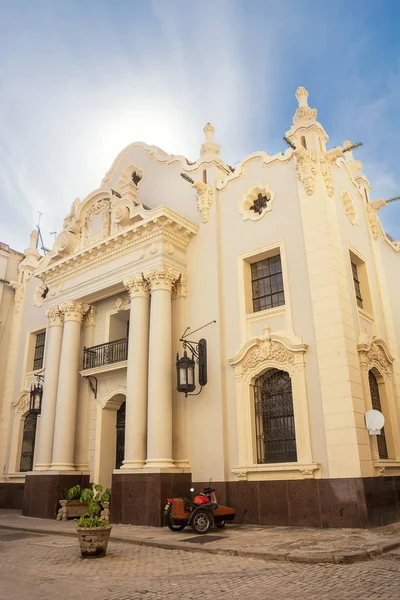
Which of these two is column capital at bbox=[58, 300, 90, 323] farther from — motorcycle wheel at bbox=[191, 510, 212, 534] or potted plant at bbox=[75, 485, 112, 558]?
potted plant at bbox=[75, 485, 112, 558]

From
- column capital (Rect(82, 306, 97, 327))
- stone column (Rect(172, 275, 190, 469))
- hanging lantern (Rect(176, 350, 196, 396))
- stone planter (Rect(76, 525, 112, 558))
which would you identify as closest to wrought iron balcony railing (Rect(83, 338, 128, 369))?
column capital (Rect(82, 306, 97, 327))

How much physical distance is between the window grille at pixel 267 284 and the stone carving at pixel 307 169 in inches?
90.5

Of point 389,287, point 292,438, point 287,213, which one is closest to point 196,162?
point 287,213

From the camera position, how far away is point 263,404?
1413cm

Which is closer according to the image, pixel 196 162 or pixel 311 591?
pixel 311 591

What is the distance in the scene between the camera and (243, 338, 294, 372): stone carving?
537 inches

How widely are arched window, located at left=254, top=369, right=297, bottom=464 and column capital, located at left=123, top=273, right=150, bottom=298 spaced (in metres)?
4.94

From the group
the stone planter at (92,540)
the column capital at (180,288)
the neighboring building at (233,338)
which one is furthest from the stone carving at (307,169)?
the stone planter at (92,540)

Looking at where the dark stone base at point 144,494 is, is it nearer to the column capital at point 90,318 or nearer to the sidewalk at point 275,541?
the sidewalk at point 275,541

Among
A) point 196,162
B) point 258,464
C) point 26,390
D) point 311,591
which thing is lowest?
point 311,591

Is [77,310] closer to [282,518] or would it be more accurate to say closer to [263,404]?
[263,404]

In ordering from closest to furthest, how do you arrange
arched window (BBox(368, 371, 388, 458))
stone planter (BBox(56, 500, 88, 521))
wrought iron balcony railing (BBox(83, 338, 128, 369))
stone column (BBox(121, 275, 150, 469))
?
1. arched window (BBox(368, 371, 388, 458))
2. stone column (BBox(121, 275, 150, 469))
3. stone planter (BBox(56, 500, 88, 521))
4. wrought iron balcony railing (BBox(83, 338, 128, 369))

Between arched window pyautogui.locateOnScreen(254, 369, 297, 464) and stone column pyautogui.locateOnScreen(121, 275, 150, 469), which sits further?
stone column pyautogui.locateOnScreen(121, 275, 150, 469)

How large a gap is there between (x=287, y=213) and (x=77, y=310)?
29.5 feet
